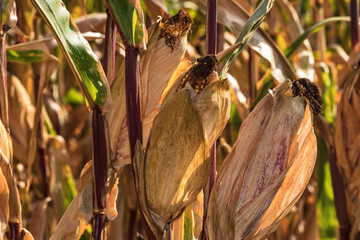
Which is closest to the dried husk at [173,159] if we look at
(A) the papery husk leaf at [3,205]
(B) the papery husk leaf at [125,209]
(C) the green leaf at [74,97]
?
(A) the papery husk leaf at [3,205]

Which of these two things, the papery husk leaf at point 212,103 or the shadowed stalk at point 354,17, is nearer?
the papery husk leaf at point 212,103

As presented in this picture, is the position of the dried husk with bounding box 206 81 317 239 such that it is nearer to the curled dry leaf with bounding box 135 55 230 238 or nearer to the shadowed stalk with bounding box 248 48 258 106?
the curled dry leaf with bounding box 135 55 230 238

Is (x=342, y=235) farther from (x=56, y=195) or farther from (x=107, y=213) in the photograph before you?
(x=56, y=195)

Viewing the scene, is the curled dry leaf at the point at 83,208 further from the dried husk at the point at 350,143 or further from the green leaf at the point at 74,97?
the green leaf at the point at 74,97

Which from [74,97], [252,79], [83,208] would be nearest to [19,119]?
[252,79]

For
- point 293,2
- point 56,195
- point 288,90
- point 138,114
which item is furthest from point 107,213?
point 293,2
